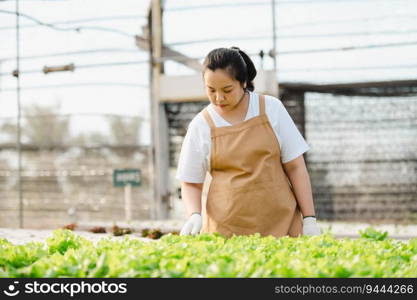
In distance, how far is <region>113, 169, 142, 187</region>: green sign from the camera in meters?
10.0

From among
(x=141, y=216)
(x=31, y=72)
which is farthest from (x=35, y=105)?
(x=141, y=216)

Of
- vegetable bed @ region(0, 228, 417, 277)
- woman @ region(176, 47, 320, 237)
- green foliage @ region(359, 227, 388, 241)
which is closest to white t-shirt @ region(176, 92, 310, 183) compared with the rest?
woman @ region(176, 47, 320, 237)

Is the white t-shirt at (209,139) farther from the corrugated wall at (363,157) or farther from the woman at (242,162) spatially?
the corrugated wall at (363,157)

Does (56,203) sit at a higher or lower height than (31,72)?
lower

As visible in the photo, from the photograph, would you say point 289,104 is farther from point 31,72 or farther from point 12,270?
point 12,270

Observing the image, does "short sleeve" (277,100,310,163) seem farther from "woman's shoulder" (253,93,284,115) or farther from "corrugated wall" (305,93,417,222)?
"corrugated wall" (305,93,417,222)

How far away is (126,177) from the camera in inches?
396

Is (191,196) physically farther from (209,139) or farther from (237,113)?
(237,113)

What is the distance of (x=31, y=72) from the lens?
10219 mm

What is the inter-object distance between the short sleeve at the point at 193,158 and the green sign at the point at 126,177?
6.81 m

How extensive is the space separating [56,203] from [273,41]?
3710mm

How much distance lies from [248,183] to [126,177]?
23.1 feet

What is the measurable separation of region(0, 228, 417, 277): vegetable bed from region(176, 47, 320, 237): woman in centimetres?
46

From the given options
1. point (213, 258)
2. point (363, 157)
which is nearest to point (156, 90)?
point (363, 157)
